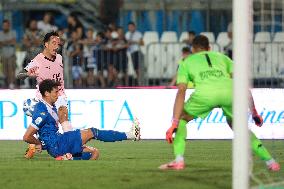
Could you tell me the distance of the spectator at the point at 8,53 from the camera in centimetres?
2597

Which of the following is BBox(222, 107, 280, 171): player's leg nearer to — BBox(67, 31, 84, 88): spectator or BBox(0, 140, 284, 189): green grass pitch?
BBox(0, 140, 284, 189): green grass pitch

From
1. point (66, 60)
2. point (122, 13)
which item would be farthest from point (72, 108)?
point (122, 13)

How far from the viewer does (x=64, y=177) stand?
13.0m

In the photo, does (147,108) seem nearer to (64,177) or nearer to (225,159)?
(225,159)

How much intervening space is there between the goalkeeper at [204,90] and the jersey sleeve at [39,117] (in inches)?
96.1

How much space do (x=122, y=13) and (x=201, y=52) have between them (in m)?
14.5

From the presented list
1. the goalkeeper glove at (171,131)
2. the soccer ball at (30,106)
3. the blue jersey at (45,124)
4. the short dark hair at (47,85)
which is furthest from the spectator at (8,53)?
the goalkeeper glove at (171,131)

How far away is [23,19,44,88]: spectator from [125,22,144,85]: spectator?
2133mm

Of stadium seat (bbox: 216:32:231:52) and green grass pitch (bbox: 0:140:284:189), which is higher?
stadium seat (bbox: 216:32:231:52)

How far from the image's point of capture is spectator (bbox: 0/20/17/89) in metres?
26.0

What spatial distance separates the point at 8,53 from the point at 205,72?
1312 cm

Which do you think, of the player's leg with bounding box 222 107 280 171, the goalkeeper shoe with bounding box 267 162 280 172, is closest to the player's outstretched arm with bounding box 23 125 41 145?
the player's leg with bounding box 222 107 280 171

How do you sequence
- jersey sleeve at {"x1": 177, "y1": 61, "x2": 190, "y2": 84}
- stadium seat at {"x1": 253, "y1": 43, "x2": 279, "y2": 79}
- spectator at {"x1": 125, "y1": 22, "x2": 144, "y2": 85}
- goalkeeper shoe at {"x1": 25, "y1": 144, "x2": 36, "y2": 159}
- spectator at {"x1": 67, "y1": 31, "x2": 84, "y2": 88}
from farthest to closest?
spectator at {"x1": 125, "y1": 22, "x2": 144, "y2": 85} < spectator at {"x1": 67, "y1": 31, "x2": 84, "y2": 88} < stadium seat at {"x1": 253, "y1": 43, "x2": 279, "y2": 79} < goalkeeper shoe at {"x1": 25, "y1": 144, "x2": 36, "y2": 159} < jersey sleeve at {"x1": 177, "y1": 61, "x2": 190, "y2": 84}

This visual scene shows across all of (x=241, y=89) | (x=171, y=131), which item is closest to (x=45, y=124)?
(x=171, y=131)
